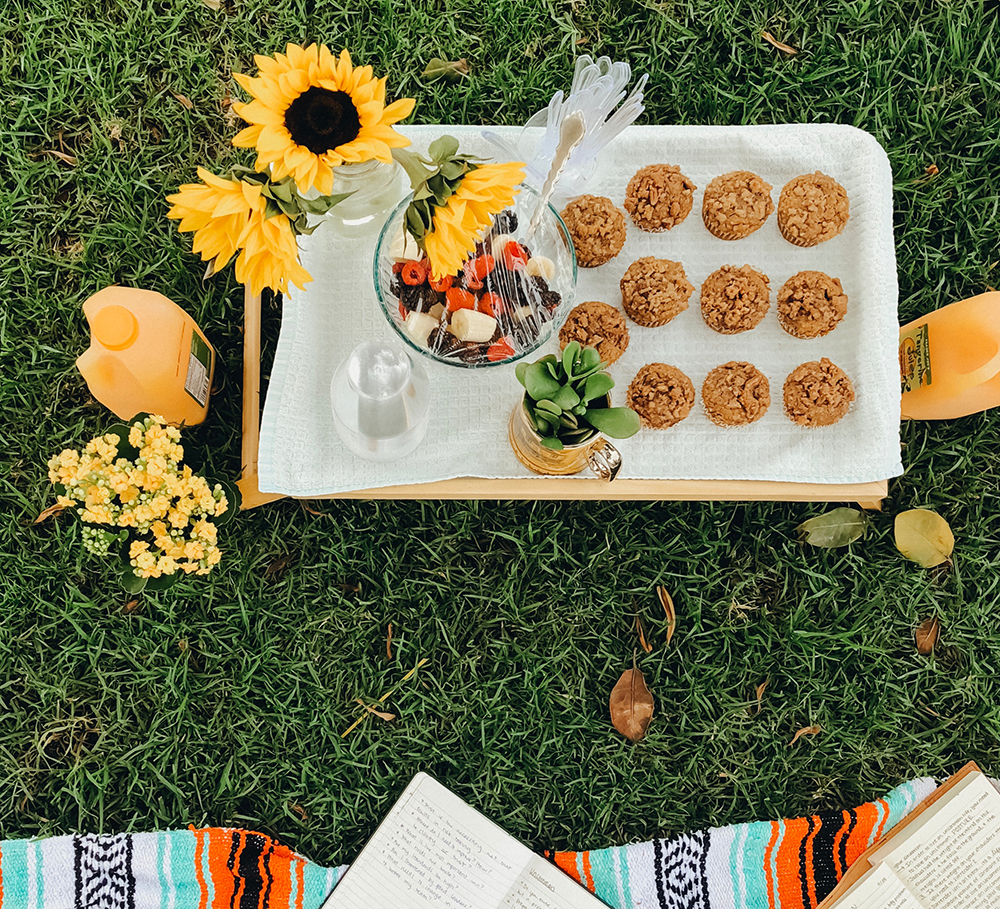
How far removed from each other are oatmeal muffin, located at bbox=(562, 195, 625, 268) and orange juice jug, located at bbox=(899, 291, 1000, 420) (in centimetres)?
52

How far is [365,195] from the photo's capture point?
41.5 inches

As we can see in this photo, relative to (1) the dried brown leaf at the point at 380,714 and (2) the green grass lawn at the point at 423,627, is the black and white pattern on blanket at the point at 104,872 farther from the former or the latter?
(1) the dried brown leaf at the point at 380,714

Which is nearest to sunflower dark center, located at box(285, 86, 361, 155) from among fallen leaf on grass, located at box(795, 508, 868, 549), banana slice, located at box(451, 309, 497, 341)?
banana slice, located at box(451, 309, 497, 341)

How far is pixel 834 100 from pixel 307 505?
125 centimetres

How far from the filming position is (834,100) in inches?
60.7

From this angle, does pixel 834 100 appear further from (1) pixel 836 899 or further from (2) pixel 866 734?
(1) pixel 836 899

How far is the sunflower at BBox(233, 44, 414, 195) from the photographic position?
813 millimetres

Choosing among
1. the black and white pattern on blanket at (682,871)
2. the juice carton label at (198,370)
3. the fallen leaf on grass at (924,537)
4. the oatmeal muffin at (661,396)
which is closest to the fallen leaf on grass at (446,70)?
the juice carton label at (198,370)

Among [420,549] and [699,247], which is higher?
[699,247]

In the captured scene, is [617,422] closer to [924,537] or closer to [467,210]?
[467,210]

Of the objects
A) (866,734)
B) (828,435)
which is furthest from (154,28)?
(866,734)

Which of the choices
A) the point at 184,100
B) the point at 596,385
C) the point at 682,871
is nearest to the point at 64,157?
the point at 184,100

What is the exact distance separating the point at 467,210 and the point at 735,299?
0.45 m

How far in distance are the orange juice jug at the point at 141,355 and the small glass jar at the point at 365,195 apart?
30 cm
